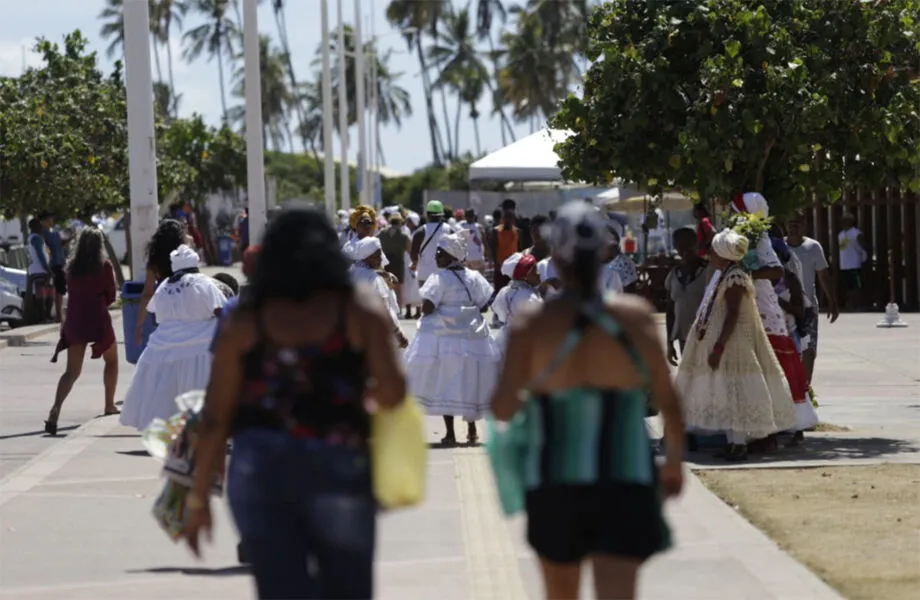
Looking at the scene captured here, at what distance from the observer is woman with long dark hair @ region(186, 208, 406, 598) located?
17.7 ft

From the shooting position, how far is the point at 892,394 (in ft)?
55.4

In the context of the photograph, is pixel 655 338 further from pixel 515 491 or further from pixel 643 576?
pixel 643 576

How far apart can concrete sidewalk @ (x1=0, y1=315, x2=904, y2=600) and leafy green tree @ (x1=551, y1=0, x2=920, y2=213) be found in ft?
6.82

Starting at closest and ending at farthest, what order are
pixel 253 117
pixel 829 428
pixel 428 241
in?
1. pixel 829 428
2. pixel 428 241
3. pixel 253 117

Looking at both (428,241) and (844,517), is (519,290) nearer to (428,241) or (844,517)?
(844,517)

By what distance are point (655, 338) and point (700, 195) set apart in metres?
7.96

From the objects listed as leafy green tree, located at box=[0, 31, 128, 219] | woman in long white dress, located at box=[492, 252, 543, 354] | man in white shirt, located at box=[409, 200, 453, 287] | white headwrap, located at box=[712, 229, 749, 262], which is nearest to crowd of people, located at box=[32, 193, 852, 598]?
white headwrap, located at box=[712, 229, 749, 262]

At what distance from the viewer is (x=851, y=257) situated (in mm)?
27734

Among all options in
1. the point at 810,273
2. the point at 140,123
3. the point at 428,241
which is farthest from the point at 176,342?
the point at 428,241

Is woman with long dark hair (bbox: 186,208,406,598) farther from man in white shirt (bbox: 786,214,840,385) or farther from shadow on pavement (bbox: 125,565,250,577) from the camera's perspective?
man in white shirt (bbox: 786,214,840,385)

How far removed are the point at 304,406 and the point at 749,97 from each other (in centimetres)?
805

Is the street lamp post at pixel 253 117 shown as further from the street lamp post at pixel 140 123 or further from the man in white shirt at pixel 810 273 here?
the man in white shirt at pixel 810 273

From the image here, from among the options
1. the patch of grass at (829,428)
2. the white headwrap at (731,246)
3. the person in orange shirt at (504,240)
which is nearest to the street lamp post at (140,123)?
the patch of grass at (829,428)

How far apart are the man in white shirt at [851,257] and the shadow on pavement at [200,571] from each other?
19793mm
